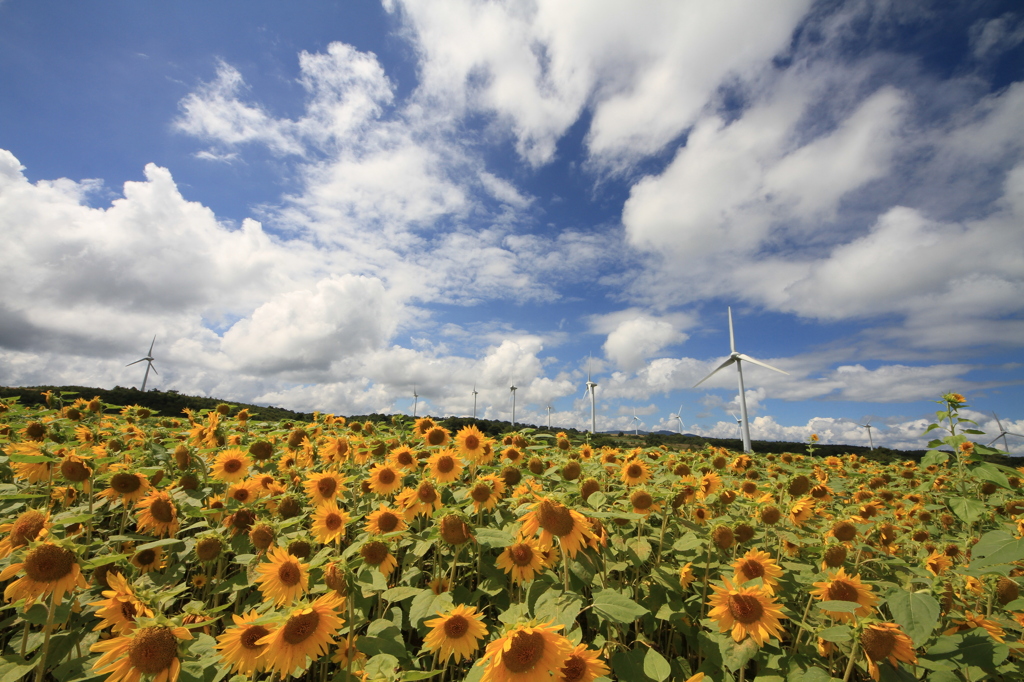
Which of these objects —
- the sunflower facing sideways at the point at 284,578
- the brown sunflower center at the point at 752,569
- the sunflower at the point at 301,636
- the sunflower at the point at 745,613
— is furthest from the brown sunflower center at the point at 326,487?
the brown sunflower center at the point at 752,569

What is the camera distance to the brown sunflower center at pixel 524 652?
245cm

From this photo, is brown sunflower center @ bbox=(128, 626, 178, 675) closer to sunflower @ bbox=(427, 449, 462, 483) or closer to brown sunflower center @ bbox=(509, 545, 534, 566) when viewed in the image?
brown sunflower center @ bbox=(509, 545, 534, 566)

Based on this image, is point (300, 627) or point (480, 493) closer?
point (300, 627)

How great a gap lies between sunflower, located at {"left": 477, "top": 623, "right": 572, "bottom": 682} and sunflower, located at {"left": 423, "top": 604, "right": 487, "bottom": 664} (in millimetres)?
454

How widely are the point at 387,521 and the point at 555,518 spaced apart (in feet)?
5.71

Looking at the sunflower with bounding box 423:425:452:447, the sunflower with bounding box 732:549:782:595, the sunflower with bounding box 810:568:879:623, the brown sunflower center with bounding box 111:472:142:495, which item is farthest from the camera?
the sunflower with bounding box 423:425:452:447

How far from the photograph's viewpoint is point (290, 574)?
3.17 metres

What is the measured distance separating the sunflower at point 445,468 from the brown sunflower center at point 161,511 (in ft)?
8.94

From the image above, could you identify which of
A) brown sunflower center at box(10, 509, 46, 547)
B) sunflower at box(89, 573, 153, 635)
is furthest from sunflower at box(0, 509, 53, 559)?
sunflower at box(89, 573, 153, 635)

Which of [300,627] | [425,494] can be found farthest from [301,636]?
[425,494]

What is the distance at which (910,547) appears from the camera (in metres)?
5.89

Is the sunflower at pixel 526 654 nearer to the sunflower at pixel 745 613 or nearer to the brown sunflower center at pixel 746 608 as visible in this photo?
the sunflower at pixel 745 613

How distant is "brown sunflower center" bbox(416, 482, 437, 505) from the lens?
4.47 m

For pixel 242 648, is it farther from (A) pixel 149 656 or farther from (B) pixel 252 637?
(A) pixel 149 656
